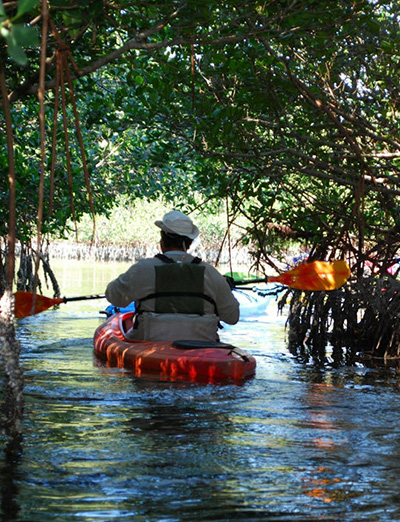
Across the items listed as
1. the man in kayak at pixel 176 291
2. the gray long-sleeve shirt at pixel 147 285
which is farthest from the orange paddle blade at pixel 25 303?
the man in kayak at pixel 176 291

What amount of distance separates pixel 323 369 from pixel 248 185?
76.0 inches

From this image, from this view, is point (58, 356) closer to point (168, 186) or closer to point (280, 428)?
point (280, 428)

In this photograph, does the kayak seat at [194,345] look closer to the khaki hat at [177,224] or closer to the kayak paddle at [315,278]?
the khaki hat at [177,224]

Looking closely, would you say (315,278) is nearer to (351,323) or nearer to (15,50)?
(351,323)

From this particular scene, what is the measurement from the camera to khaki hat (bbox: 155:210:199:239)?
21.2ft

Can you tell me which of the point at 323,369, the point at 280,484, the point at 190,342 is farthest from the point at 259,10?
the point at 323,369

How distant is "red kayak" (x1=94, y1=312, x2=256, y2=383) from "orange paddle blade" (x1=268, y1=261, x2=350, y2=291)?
1292mm

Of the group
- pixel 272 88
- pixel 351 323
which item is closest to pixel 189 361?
pixel 272 88

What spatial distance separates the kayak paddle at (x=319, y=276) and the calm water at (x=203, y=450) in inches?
32.2

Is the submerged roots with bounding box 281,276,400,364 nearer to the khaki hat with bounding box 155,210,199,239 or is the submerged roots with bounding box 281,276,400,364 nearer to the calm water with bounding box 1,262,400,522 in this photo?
the calm water with bounding box 1,262,400,522

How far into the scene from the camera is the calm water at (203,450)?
3.28 metres

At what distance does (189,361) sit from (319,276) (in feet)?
6.08

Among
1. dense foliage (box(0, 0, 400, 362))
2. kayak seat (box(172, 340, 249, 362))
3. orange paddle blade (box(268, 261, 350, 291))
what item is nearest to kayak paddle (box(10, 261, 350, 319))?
orange paddle blade (box(268, 261, 350, 291))

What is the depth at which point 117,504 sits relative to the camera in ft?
10.8
